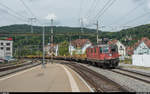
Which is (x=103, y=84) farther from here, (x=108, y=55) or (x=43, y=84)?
(x=108, y=55)

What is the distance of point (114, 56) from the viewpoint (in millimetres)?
26828

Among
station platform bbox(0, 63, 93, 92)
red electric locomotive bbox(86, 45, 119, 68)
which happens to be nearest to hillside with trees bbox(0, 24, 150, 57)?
red electric locomotive bbox(86, 45, 119, 68)

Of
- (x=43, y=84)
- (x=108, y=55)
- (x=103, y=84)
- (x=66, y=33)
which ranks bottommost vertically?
(x=103, y=84)

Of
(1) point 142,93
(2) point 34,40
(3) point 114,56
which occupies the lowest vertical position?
(1) point 142,93

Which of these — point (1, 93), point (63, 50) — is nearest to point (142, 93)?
point (1, 93)

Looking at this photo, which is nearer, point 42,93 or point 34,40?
point 42,93

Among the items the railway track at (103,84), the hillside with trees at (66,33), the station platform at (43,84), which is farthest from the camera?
the hillside with trees at (66,33)

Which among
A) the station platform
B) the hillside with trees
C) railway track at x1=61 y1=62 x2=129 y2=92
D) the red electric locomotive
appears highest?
the hillside with trees

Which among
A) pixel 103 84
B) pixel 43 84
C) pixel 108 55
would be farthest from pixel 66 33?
pixel 43 84

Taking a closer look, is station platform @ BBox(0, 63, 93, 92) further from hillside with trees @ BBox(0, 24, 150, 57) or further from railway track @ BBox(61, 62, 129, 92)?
hillside with trees @ BBox(0, 24, 150, 57)

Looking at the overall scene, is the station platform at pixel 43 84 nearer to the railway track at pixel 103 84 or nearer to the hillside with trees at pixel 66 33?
the railway track at pixel 103 84

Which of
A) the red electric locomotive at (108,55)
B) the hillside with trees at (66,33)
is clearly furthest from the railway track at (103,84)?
the hillside with trees at (66,33)

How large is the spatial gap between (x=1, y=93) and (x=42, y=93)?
1784 millimetres

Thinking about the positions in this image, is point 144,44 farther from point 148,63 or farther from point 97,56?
point 97,56
